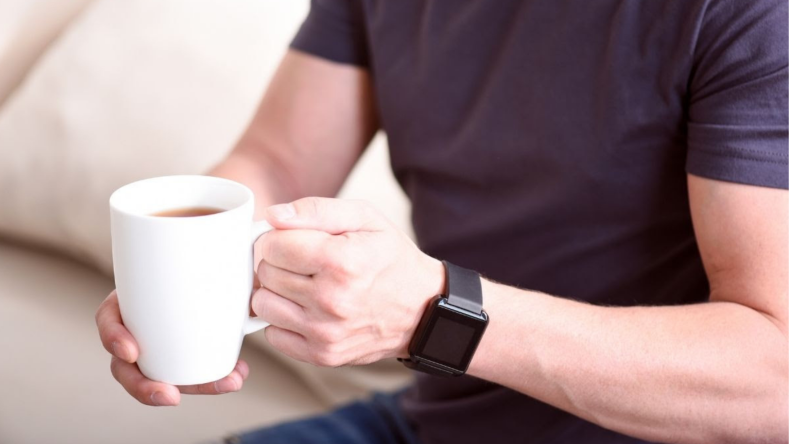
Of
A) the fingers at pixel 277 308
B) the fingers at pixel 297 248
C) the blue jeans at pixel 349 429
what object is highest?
the fingers at pixel 297 248

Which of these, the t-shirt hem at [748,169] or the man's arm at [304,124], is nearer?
the t-shirt hem at [748,169]

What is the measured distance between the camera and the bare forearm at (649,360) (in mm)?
707

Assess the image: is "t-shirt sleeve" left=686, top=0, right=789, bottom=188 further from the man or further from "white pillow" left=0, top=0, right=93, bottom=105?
"white pillow" left=0, top=0, right=93, bottom=105

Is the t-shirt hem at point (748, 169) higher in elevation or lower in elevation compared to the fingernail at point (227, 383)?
higher

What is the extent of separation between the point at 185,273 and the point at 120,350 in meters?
0.11

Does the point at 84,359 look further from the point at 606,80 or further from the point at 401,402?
the point at 606,80

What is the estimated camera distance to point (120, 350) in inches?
24.0

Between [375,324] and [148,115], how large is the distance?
0.80 meters

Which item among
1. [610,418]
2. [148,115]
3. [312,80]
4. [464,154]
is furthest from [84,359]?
[610,418]

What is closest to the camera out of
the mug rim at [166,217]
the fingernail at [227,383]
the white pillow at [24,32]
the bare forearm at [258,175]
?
the mug rim at [166,217]

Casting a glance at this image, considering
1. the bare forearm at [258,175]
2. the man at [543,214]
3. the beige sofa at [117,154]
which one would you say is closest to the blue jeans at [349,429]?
the man at [543,214]

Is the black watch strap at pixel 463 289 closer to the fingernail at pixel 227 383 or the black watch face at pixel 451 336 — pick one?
the black watch face at pixel 451 336

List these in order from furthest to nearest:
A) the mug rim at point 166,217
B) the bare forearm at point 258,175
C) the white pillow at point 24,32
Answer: the white pillow at point 24,32 < the bare forearm at point 258,175 < the mug rim at point 166,217

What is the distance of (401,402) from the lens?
109 centimetres
